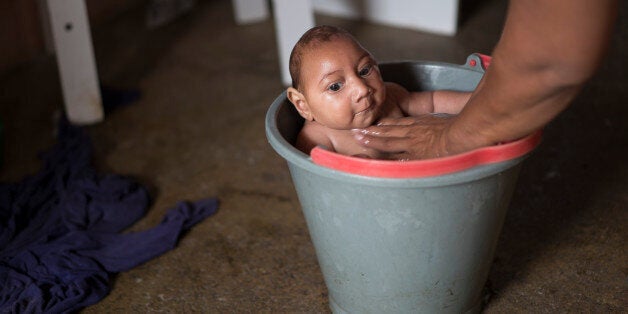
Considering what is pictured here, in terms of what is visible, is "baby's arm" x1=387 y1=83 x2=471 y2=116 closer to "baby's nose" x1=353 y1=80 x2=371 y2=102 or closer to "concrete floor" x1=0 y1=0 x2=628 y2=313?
"baby's nose" x1=353 y1=80 x2=371 y2=102

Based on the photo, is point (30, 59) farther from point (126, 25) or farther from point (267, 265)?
point (267, 265)

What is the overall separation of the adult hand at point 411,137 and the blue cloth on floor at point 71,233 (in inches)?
20.7

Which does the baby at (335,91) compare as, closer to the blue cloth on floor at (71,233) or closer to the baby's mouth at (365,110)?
the baby's mouth at (365,110)

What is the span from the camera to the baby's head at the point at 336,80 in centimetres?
119

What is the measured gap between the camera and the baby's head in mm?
1188

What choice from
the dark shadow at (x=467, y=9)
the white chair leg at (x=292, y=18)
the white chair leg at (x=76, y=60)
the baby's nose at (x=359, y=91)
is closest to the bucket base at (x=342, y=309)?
the baby's nose at (x=359, y=91)

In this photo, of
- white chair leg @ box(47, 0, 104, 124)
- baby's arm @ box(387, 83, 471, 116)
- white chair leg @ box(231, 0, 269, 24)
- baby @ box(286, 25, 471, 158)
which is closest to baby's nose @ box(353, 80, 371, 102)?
baby @ box(286, 25, 471, 158)

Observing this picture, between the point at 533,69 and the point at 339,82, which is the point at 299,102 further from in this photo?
the point at 533,69

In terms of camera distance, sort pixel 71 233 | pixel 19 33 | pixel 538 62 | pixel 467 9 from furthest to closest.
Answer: pixel 467 9 < pixel 19 33 < pixel 71 233 < pixel 538 62

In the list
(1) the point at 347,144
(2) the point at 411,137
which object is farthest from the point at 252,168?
(2) the point at 411,137

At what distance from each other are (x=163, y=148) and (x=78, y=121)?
0.32 metres

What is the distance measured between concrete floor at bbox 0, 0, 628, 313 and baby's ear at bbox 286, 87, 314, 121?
0.34 metres

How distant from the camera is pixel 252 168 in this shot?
5.82ft

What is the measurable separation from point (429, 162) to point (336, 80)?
305 millimetres
